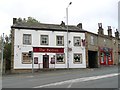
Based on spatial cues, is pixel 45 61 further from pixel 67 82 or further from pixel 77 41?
pixel 67 82

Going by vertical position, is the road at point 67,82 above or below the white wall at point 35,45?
below

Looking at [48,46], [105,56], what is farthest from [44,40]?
[105,56]

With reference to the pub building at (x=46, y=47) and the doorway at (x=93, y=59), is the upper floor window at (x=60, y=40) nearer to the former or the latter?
the pub building at (x=46, y=47)

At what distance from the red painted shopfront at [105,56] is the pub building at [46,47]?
8.16 m

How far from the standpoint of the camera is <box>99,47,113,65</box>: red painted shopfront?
176ft

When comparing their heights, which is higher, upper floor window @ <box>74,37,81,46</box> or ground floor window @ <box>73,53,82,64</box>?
upper floor window @ <box>74,37,81,46</box>

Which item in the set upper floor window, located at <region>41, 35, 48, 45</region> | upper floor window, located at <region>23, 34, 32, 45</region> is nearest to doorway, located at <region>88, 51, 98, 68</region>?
upper floor window, located at <region>41, 35, 48, 45</region>

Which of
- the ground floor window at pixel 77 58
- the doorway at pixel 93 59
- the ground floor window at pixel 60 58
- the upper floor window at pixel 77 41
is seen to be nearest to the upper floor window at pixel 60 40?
the ground floor window at pixel 60 58

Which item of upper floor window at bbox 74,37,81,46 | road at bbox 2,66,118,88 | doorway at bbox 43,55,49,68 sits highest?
upper floor window at bbox 74,37,81,46

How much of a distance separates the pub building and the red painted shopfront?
8.16 metres

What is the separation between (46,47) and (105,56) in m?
16.1

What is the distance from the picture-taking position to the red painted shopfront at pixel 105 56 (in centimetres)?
5365

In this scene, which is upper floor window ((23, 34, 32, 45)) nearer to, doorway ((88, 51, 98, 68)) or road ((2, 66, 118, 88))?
doorway ((88, 51, 98, 68))

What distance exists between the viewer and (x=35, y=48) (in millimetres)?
43625
